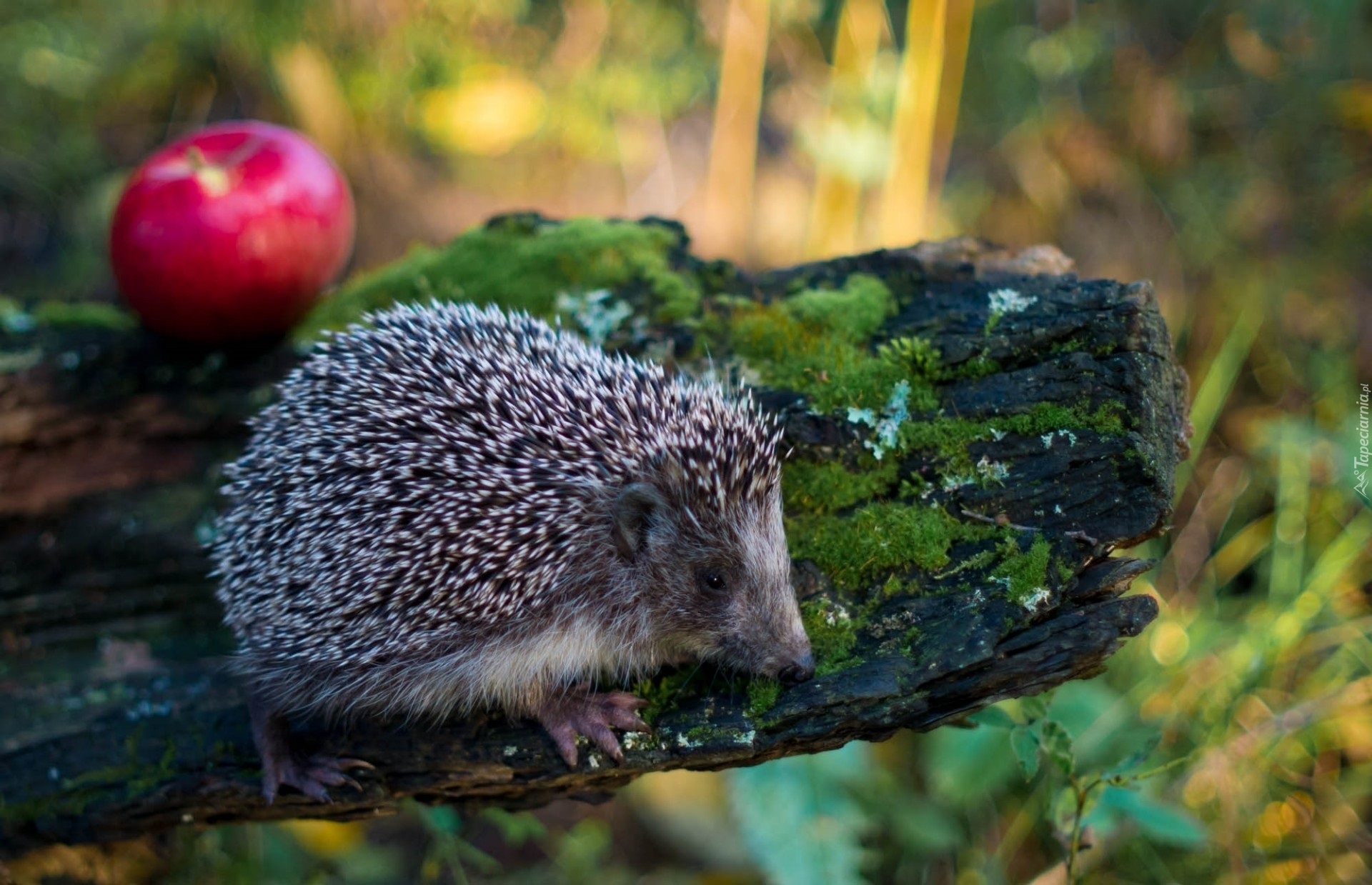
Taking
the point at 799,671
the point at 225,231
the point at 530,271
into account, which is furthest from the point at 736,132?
the point at 799,671

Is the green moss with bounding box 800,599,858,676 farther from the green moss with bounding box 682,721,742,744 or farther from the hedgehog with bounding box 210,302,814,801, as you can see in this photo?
the green moss with bounding box 682,721,742,744

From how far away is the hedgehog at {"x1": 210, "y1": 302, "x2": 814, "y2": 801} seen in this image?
3525mm

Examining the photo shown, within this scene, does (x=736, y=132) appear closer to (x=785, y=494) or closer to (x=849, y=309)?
(x=849, y=309)

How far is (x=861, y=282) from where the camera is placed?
4469mm

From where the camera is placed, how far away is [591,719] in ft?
11.4

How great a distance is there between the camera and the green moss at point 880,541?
3592 mm

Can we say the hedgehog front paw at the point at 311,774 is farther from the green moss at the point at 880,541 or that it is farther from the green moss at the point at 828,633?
the green moss at the point at 880,541

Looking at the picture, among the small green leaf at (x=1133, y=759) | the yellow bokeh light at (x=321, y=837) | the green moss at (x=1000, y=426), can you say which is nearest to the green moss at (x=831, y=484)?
the green moss at (x=1000, y=426)

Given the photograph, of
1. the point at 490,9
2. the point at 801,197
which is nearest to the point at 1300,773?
the point at 801,197

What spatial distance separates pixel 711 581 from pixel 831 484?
25.7 inches

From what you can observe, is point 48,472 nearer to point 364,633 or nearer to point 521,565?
point 364,633

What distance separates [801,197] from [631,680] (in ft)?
23.7

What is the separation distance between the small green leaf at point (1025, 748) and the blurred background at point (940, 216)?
3 centimetres

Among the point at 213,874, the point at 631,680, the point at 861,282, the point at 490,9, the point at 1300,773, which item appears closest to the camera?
the point at 631,680
